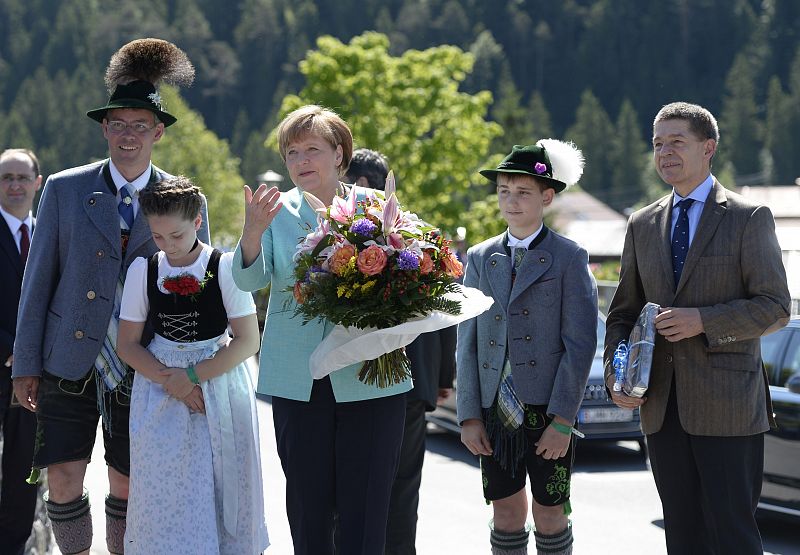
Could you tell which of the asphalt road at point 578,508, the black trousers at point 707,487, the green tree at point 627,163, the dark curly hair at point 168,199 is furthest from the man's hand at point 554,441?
the green tree at point 627,163

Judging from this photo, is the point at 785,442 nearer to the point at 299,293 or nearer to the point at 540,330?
the point at 540,330

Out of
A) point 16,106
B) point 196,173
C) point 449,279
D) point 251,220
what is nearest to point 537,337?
point 449,279

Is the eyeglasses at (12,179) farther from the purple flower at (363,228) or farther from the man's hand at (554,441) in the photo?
the man's hand at (554,441)

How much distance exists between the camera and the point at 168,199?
4723mm

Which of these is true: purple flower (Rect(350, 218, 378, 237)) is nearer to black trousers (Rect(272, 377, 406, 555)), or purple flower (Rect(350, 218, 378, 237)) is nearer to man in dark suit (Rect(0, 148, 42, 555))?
black trousers (Rect(272, 377, 406, 555))

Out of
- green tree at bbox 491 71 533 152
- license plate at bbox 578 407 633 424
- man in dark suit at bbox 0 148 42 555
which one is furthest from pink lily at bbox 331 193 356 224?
green tree at bbox 491 71 533 152

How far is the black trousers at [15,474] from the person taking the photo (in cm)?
599

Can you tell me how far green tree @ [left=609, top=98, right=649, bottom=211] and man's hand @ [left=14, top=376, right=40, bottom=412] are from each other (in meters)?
127

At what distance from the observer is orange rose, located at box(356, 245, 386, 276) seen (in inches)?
165

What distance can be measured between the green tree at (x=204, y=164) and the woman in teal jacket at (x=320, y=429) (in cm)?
7046

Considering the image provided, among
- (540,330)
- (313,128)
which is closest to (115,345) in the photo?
(313,128)

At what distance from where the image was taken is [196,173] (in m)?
76.6

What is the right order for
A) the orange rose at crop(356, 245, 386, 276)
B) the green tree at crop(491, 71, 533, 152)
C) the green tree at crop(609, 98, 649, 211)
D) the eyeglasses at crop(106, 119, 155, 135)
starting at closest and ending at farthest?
the orange rose at crop(356, 245, 386, 276)
the eyeglasses at crop(106, 119, 155, 135)
the green tree at crop(491, 71, 533, 152)
the green tree at crop(609, 98, 649, 211)

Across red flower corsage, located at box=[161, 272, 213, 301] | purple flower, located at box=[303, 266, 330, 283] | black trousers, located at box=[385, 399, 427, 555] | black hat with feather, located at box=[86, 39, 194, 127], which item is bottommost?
black trousers, located at box=[385, 399, 427, 555]
